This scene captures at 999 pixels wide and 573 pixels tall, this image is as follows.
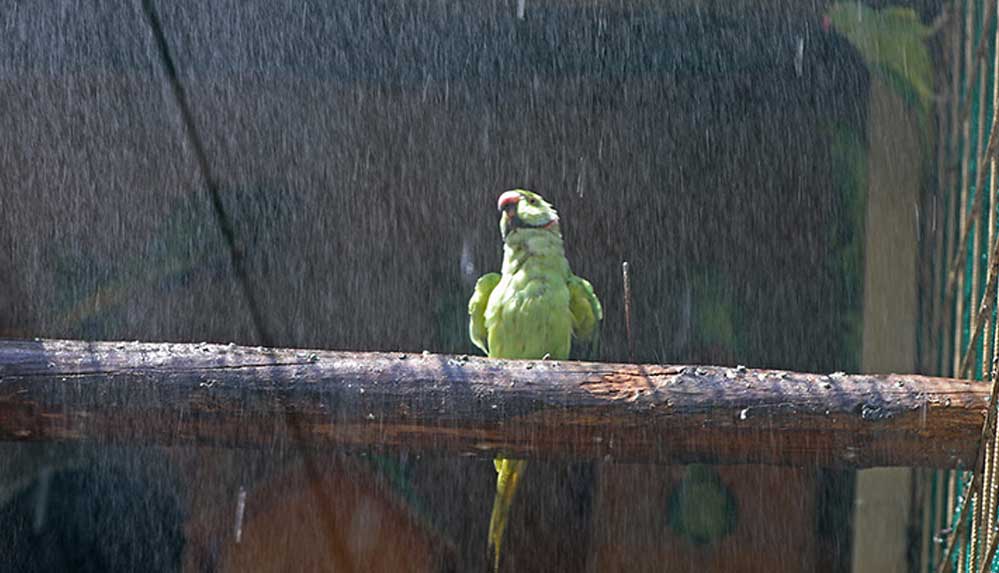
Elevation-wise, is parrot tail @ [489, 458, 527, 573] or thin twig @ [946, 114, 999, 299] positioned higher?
thin twig @ [946, 114, 999, 299]

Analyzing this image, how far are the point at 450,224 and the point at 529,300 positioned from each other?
3.83 ft

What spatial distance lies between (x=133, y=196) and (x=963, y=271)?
2447 millimetres

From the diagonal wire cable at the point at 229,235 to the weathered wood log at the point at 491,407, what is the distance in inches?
64.8

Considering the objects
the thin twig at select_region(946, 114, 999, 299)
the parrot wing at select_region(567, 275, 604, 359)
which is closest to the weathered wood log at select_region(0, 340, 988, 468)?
the thin twig at select_region(946, 114, 999, 299)

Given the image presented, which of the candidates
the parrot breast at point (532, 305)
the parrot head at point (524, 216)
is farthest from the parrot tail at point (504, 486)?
the parrot head at point (524, 216)

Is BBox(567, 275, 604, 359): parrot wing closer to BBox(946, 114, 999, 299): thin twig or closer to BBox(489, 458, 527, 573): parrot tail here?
BBox(489, 458, 527, 573): parrot tail

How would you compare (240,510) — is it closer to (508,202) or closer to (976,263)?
(508,202)

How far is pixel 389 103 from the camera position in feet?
11.3

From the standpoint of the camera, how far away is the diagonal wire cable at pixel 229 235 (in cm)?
319

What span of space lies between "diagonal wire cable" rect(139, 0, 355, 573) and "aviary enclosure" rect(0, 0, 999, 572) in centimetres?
1

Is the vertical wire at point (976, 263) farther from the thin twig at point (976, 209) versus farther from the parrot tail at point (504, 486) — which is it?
the parrot tail at point (504, 486)

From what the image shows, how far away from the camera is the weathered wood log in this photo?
158cm

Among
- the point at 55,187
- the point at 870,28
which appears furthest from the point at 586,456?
the point at 55,187

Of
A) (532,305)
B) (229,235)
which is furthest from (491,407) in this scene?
(229,235)
